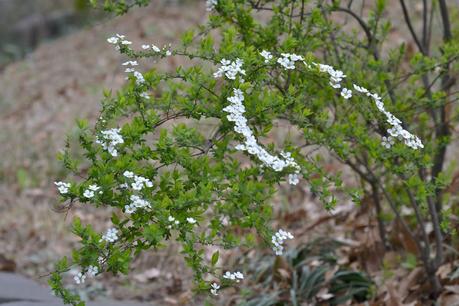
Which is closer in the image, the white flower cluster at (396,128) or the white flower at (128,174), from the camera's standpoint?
the white flower at (128,174)

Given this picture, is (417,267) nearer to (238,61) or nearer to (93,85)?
(238,61)

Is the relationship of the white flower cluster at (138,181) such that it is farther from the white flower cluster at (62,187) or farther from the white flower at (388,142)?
the white flower at (388,142)

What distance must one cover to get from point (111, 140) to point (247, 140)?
0.44m

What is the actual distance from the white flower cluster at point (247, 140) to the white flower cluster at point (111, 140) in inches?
13.9

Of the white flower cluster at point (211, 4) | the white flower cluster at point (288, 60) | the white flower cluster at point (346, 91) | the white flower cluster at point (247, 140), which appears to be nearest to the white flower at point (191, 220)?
the white flower cluster at point (247, 140)

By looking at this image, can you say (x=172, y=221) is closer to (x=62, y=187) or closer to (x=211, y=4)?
(x=62, y=187)

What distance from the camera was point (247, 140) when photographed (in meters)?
2.50

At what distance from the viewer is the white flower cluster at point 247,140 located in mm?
2469

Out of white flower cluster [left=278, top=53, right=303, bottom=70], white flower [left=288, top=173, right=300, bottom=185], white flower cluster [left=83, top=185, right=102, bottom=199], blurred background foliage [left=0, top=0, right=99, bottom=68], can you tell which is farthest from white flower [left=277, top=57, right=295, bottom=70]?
blurred background foliage [left=0, top=0, right=99, bottom=68]

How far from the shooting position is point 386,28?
3.70 meters

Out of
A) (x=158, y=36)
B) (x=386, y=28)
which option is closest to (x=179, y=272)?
(x=386, y=28)

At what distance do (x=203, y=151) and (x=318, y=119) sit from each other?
0.57 metres

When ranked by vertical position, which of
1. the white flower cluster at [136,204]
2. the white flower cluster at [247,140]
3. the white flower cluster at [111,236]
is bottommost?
the white flower cluster at [111,236]

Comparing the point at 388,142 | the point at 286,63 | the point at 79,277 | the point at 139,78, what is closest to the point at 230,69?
the point at 286,63
